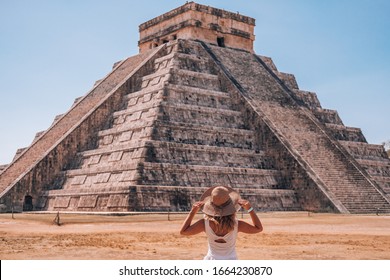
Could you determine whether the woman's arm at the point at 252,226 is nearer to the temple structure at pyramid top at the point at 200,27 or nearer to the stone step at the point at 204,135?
the stone step at the point at 204,135

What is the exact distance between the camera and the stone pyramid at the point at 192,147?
82.2ft

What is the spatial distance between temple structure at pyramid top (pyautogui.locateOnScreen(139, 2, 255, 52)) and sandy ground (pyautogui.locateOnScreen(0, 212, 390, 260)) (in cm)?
1661

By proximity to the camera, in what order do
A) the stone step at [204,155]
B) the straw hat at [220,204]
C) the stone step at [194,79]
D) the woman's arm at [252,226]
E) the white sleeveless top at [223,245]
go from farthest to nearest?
the stone step at [194,79] → the stone step at [204,155] → the woman's arm at [252,226] → the white sleeveless top at [223,245] → the straw hat at [220,204]

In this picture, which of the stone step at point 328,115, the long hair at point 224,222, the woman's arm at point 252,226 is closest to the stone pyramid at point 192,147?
the stone step at point 328,115

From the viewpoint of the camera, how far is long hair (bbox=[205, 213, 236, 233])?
541cm

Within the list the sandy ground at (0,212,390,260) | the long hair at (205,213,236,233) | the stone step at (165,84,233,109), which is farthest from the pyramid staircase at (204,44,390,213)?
the long hair at (205,213,236,233)

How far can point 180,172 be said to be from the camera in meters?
25.0

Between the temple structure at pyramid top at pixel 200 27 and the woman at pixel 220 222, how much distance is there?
3001cm

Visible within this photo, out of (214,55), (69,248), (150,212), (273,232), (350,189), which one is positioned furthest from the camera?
(214,55)

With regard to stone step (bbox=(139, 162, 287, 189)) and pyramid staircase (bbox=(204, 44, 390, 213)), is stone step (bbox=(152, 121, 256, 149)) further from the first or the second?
stone step (bbox=(139, 162, 287, 189))

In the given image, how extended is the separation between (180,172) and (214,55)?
11.5 meters

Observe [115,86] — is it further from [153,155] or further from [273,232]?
[273,232]

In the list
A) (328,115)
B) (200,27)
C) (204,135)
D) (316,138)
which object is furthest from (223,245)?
(328,115)

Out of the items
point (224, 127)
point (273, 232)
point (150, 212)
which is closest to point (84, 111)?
point (224, 127)
